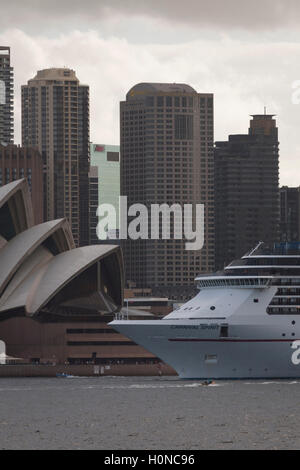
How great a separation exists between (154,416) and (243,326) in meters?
25.1

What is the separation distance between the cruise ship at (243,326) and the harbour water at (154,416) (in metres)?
1.64

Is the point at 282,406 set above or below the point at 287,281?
below

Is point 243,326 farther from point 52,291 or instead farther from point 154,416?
point 52,291

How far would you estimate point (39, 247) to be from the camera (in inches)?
5935

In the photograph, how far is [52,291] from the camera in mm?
148875

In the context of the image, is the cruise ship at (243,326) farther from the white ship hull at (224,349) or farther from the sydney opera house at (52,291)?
the sydney opera house at (52,291)

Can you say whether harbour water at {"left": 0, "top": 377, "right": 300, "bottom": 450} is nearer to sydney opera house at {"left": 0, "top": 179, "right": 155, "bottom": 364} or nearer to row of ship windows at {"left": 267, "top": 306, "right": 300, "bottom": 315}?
row of ship windows at {"left": 267, "top": 306, "right": 300, "bottom": 315}

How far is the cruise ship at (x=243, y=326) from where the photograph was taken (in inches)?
3996

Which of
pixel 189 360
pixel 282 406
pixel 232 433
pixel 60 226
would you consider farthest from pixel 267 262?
pixel 60 226

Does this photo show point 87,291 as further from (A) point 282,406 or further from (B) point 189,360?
(A) point 282,406

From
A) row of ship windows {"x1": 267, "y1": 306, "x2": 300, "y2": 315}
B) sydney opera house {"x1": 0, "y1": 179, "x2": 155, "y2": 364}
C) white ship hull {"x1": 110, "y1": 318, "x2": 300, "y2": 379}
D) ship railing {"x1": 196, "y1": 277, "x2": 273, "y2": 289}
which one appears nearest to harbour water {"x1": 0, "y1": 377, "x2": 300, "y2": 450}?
white ship hull {"x1": 110, "y1": 318, "x2": 300, "y2": 379}
